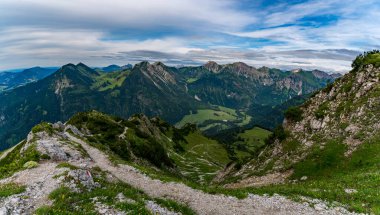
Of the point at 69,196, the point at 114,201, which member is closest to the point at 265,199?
the point at 114,201

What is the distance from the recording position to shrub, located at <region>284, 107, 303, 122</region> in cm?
7641

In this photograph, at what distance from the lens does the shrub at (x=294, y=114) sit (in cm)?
7641

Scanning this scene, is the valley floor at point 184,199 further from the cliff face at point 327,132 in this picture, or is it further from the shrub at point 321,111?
the shrub at point 321,111

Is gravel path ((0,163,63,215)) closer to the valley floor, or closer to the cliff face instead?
the valley floor

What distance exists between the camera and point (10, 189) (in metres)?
30.1

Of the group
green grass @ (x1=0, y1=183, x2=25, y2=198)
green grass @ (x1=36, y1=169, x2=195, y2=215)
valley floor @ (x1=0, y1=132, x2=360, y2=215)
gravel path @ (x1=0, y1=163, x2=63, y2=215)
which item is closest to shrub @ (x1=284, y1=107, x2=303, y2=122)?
valley floor @ (x1=0, y1=132, x2=360, y2=215)

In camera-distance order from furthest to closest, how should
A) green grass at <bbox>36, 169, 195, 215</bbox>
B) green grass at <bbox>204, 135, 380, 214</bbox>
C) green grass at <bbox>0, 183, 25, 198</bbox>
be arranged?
green grass at <bbox>204, 135, 380, 214</bbox>
green grass at <bbox>0, 183, 25, 198</bbox>
green grass at <bbox>36, 169, 195, 215</bbox>

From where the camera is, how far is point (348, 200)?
1209 inches

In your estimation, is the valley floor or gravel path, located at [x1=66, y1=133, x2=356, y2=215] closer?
the valley floor

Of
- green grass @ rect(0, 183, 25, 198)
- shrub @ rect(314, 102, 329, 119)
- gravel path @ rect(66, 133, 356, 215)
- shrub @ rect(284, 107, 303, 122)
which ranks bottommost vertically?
gravel path @ rect(66, 133, 356, 215)

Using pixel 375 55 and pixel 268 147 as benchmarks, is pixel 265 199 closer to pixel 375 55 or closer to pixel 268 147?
pixel 268 147

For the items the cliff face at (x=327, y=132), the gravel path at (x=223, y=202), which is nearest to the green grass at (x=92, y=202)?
the gravel path at (x=223, y=202)

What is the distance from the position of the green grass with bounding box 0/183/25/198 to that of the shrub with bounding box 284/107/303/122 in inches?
2574

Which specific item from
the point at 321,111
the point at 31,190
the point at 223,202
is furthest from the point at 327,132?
the point at 31,190
